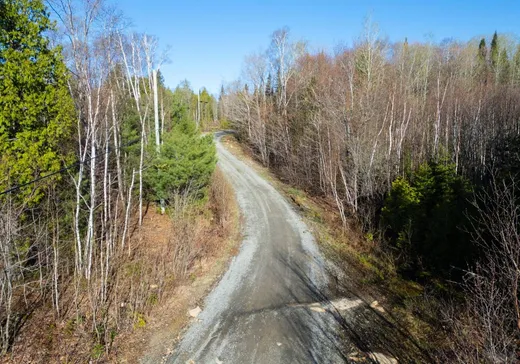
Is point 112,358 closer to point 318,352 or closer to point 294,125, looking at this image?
point 318,352

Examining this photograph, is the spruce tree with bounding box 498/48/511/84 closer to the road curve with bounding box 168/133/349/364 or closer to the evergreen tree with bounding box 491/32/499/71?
the evergreen tree with bounding box 491/32/499/71

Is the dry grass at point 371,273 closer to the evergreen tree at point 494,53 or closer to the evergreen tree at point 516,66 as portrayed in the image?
the evergreen tree at point 516,66

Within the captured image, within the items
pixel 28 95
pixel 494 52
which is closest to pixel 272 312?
pixel 28 95

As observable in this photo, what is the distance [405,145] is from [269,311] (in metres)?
21.1

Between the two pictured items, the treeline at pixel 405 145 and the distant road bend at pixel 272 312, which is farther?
the treeline at pixel 405 145

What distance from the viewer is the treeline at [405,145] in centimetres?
1299

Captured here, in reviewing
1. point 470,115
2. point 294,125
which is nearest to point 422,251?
point 294,125

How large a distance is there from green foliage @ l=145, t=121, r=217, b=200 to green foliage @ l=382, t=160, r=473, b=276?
10117 millimetres

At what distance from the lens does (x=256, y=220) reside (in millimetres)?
18172

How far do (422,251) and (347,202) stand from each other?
6.41 metres

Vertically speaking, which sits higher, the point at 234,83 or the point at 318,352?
the point at 234,83

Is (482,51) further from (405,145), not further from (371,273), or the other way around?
(371,273)

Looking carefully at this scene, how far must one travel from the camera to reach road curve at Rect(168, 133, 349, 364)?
26.7ft

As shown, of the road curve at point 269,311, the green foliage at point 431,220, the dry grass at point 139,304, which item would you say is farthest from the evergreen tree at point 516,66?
the dry grass at point 139,304
